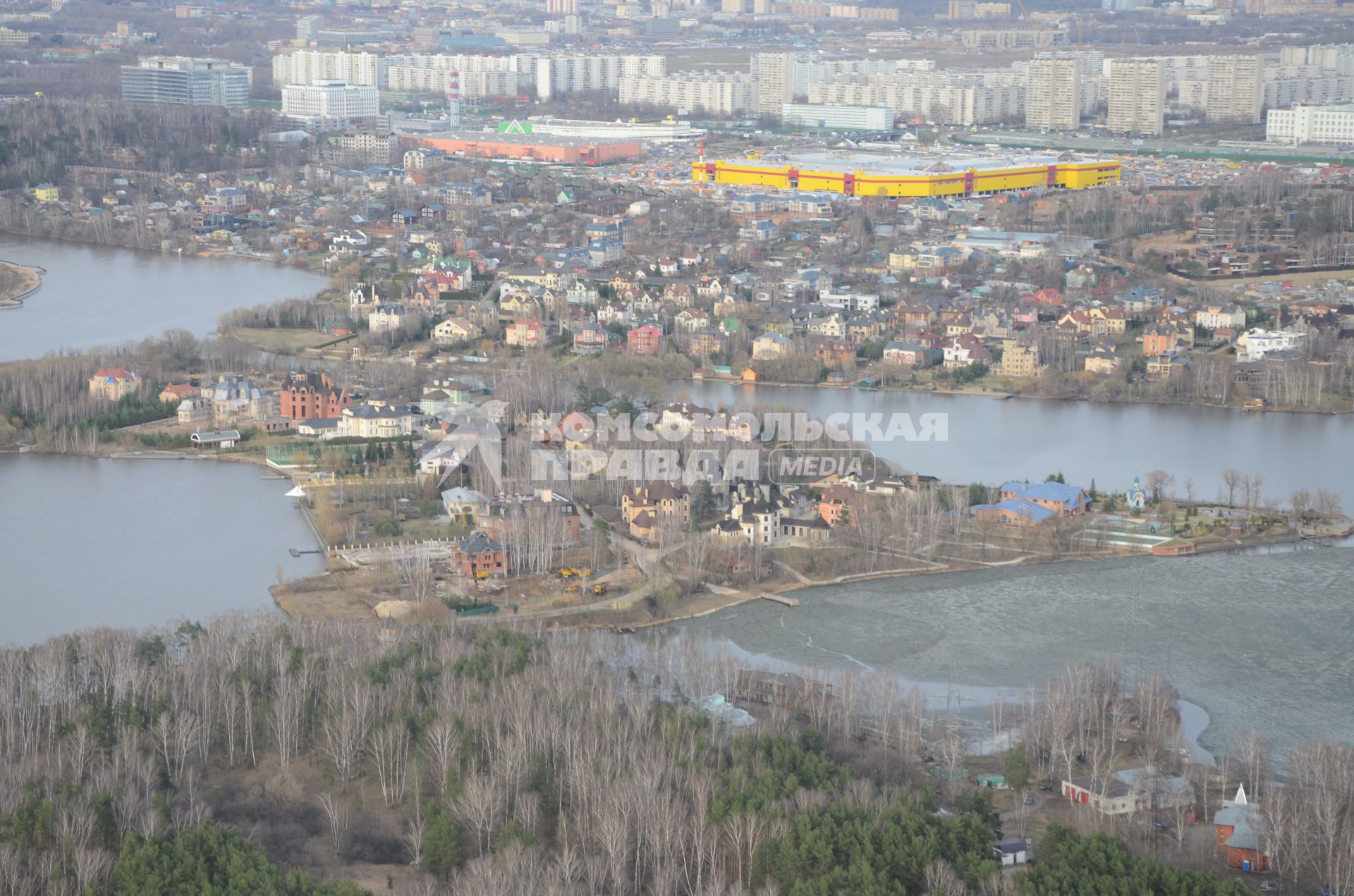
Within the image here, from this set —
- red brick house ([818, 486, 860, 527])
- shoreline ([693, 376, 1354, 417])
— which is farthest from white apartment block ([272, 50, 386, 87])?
red brick house ([818, 486, 860, 527])

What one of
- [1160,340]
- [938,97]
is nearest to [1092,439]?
[1160,340]

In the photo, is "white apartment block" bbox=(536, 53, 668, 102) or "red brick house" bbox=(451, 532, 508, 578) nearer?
"red brick house" bbox=(451, 532, 508, 578)

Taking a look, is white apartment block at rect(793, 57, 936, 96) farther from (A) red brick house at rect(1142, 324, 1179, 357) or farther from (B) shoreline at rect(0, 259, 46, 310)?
(A) red brick house at rect(1142, 324, 1179, 357)

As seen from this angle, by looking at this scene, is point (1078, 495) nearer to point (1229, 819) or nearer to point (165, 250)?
point (1229, 819)

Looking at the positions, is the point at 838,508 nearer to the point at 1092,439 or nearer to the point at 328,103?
the point at 1092,439

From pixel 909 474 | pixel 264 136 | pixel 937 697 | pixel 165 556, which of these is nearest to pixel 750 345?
pixel 909 474
